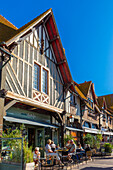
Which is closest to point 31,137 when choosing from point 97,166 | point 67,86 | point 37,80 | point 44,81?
point 44,81

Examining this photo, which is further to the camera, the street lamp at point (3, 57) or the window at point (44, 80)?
the window at point (44, 80)

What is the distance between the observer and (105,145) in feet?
A: 54.0

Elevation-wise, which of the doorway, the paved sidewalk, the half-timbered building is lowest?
the paved sidewalk

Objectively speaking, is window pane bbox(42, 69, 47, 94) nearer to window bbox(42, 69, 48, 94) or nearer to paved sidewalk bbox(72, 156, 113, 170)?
window bbox(42, 69, 48, 94)

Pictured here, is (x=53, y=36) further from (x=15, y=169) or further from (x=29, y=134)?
(x=15, y=169)

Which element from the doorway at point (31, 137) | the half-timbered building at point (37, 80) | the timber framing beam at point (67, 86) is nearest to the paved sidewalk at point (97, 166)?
the half-timbered building at point (37, 80)

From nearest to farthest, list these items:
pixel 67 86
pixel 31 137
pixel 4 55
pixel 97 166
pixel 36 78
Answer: pixel 4 55 → pixel 97 166 → pixel 36 78 → pixel 31 137 → pixel 67 86

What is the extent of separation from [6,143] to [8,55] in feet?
13.4

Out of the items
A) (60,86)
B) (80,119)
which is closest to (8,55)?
(60,86)

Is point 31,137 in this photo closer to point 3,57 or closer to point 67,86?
point 67,86

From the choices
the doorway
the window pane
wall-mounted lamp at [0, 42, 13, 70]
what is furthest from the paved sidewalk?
wall-mounted lamp at [0, 42, 13, 70]

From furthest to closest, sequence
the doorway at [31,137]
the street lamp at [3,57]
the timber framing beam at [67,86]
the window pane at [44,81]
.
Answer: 1. the timber framing beam at [67,86]
2. the doorway at [31,137]
3. the window pane at [44,81]
4. the street lamp at [3,57]

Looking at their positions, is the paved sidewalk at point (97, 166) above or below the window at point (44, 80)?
below

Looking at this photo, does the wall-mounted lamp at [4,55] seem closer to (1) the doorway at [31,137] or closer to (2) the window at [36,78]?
(2) the window at [36,78]
